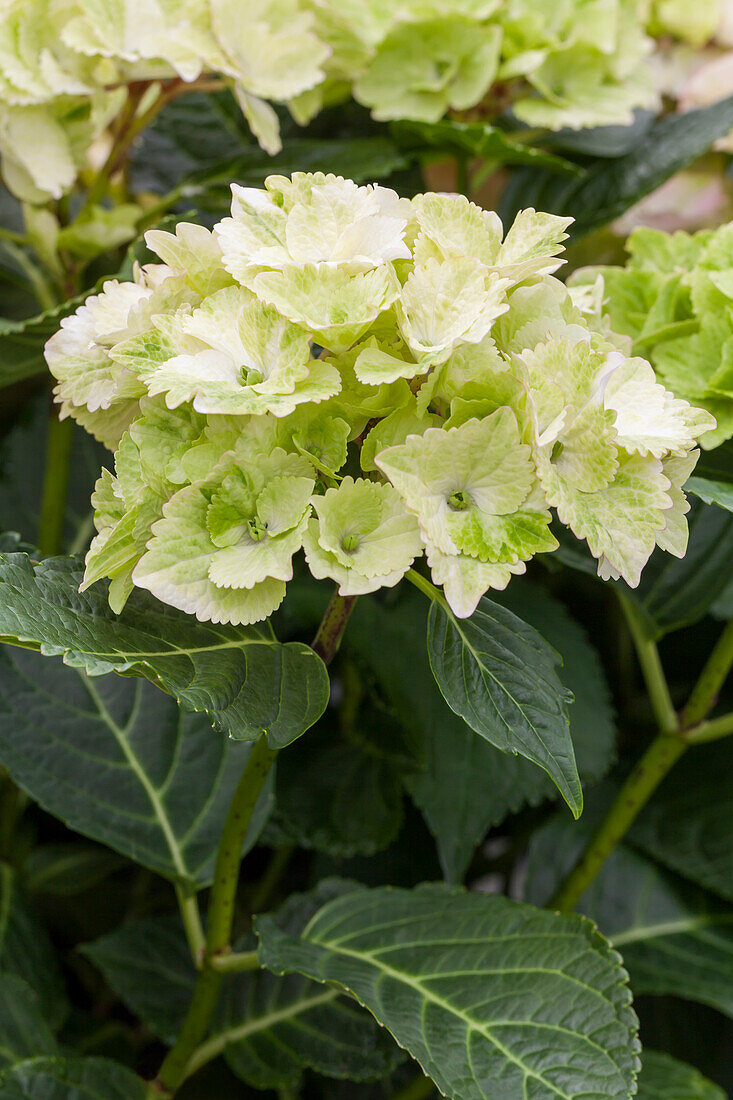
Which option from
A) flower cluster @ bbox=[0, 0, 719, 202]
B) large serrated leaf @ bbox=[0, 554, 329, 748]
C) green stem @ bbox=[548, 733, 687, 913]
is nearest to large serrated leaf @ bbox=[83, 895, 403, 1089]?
green stem @ bbox=[548, 733, 687, 913]

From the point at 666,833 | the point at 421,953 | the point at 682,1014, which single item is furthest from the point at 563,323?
the point at 682,1014

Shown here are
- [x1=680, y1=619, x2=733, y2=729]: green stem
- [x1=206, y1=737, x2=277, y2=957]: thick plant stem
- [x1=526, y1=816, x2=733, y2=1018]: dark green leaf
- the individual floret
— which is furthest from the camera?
[x1=526, y1=816, x2=733, y2=1018]: dark green leaf

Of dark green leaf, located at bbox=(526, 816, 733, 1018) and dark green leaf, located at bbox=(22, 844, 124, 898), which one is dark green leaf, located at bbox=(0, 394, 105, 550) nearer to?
dark green leaf, located at bbox=(22, 844, 124, 898)

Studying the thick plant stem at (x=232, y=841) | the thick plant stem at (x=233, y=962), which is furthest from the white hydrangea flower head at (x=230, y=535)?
the thick plant stem at (x=233, y=962)

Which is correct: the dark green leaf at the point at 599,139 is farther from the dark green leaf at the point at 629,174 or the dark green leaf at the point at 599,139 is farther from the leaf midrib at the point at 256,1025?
the leaf midrib at the point at 256,1025

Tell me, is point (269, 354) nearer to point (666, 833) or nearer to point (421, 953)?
point (421, 953)
